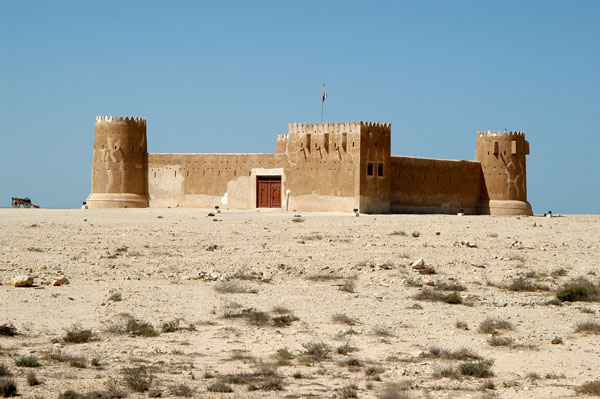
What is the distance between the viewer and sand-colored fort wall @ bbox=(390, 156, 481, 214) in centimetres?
3919

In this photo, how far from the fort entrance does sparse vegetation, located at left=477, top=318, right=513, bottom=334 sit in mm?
25860

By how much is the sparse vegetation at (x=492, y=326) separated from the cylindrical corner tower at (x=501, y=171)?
30658 mm

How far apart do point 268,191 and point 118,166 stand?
295 inches

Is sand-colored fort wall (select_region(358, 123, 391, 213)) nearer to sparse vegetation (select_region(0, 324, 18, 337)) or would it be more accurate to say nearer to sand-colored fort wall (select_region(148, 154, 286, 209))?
sand-colored fort wall (select_region(148, 154, 286, 209))

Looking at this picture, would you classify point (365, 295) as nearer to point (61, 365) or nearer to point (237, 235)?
point (61, 365)

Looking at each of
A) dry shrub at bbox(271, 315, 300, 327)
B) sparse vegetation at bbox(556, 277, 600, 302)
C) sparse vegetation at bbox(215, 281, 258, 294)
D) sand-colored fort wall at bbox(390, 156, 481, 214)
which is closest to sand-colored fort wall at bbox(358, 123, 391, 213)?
sand-colored fort wall at bbox(390, 156, 481, 214)

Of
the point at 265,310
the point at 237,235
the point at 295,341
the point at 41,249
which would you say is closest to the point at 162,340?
the point at 295,341

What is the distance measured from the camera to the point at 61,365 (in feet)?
33.9

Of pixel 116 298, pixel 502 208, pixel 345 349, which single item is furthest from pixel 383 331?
pixel 502 208

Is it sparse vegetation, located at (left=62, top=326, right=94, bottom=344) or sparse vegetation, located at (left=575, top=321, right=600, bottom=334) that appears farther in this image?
sparse vegetation, located at (left=575, top=321, right=600, bottom=334)

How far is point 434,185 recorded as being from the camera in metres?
40.9

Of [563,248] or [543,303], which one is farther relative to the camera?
[563,248]

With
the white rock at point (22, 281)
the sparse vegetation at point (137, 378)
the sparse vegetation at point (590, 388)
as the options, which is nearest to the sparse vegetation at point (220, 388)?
the sparse vegetation at point (137, 378)

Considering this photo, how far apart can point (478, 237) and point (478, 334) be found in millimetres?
12944
